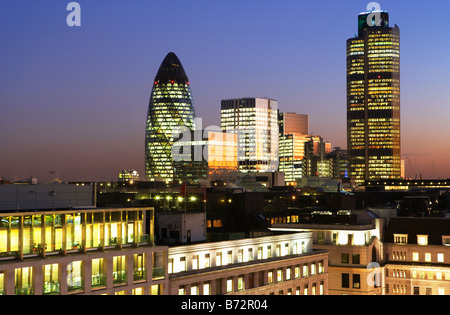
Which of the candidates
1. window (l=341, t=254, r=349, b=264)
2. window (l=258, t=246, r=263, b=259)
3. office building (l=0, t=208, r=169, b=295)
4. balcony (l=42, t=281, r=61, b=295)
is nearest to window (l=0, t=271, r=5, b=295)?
office building (l=0, t=208, r=169, b=295)

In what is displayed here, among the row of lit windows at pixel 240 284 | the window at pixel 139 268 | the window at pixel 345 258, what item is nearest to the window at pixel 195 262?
the row of lit windows at pixel 240 284

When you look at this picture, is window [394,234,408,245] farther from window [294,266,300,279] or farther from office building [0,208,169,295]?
office building [0,208,169,295]

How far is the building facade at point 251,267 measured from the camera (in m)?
63.2

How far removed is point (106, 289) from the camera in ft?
173

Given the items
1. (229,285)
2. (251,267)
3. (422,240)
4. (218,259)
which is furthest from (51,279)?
(422,240)

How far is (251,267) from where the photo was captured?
72.4m

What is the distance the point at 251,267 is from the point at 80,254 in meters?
27.0

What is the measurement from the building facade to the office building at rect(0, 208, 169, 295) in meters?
4.13

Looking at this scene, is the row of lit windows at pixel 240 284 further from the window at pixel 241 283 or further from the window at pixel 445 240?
the window at pixel 445 240

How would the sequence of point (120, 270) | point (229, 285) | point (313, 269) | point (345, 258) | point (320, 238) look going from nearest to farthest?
point (120, 270)
point (229, 285)
point (313, 269)
point (345, 258)
point (320, 238)

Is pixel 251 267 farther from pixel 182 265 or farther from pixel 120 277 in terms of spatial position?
pixel 120 277

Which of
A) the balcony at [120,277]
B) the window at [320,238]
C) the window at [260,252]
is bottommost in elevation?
the window at [320,238]

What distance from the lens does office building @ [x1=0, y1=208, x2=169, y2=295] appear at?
4581 cm

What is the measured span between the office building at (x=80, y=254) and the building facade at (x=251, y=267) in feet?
13.5
